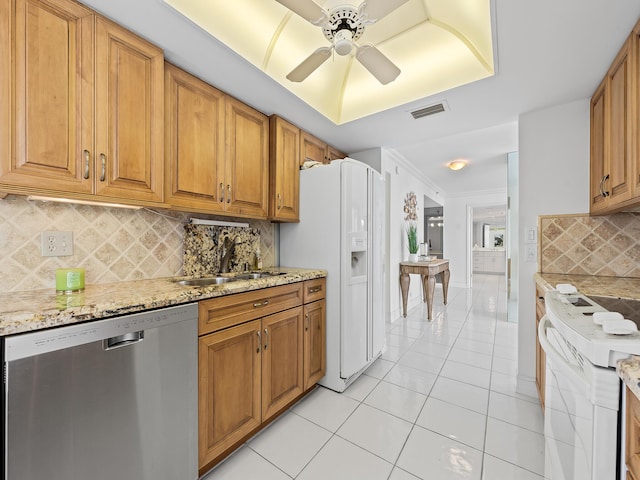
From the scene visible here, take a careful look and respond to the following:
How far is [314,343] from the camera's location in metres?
2.08

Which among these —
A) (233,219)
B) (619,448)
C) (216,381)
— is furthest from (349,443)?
(233,219)

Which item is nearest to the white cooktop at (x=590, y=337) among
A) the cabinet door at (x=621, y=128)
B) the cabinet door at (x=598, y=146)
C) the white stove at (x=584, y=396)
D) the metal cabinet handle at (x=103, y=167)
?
the white stove at (x=584, y=396)

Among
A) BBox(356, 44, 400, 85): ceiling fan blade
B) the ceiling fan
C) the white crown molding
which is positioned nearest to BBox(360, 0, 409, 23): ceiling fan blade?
the ceiling fan

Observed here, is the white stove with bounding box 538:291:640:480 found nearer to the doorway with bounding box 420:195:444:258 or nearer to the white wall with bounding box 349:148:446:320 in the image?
the white wall with bounding box 349:148:446:320

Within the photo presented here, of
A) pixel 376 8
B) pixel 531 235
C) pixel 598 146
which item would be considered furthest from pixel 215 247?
pixel 598 146

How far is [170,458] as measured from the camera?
1.16 m

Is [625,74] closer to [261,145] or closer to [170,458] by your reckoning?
[261,145]

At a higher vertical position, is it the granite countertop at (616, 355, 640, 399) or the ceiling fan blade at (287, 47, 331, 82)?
the ceiling fan blade at (287, 47, 331, 82)

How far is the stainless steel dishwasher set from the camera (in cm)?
82

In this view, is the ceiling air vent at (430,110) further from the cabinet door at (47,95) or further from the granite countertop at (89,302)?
the cabinet door at (47,95)

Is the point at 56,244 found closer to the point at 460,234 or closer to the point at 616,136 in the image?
the point at 616,136

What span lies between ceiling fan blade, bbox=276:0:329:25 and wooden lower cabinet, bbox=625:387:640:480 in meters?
1.70

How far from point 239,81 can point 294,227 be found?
1.20m

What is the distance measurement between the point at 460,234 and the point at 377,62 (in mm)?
6066
